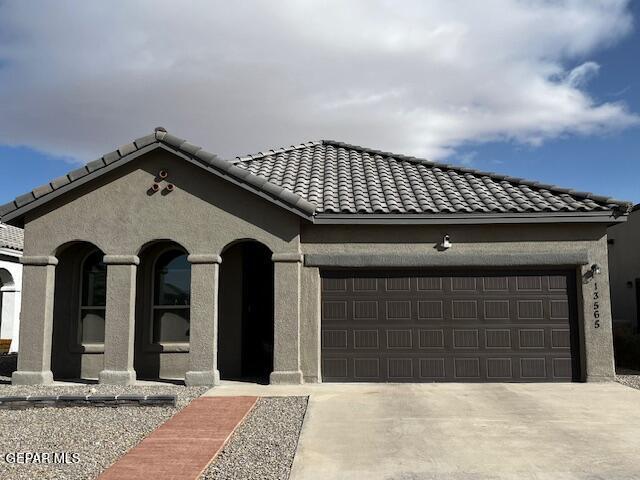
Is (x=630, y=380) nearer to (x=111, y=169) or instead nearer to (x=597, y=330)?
(x=597, y=330)

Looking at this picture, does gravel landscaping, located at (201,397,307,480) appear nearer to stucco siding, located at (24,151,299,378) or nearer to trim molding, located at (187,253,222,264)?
trim molding, located at (187,253,222,264)

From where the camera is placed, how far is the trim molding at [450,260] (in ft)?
37.4

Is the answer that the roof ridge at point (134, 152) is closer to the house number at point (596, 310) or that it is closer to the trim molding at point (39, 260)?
the trim molding at point (39, 260)

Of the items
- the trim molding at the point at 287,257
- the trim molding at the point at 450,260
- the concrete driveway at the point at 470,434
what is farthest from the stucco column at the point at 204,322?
the concrete driveway at the point at 470,434

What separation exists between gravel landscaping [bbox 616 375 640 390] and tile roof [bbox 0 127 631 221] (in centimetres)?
343

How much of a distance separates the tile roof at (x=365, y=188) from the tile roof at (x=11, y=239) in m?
8.54

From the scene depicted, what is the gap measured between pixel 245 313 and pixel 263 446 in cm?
591

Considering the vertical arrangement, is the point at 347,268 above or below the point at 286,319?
above

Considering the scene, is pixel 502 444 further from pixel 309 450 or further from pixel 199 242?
pixel 199 242

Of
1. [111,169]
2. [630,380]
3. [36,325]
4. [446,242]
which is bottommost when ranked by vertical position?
[630,380]

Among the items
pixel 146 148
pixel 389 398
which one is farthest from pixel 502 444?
pixel 146 148

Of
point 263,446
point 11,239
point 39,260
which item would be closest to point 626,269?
point 263,446
